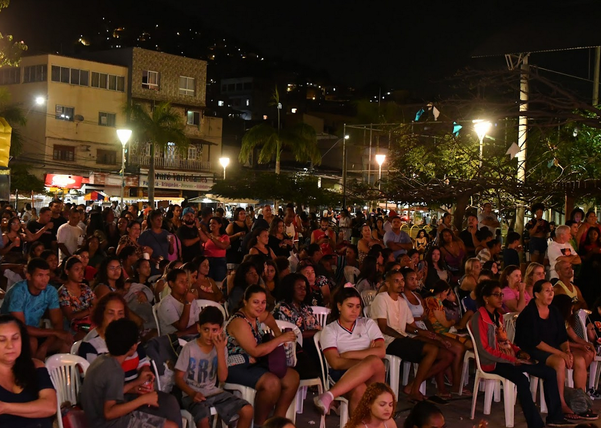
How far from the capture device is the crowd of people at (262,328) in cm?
510

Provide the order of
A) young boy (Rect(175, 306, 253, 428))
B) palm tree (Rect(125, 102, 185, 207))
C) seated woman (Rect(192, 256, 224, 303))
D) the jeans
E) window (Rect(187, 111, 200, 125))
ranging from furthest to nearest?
window (Rect(187, 111, 200, 125)), palm tree (Rect(125, 102, 185, 207)), seated woman (Rect(192, 256, 224, 303)), the jeans, young boy (Rect(175, 306, 253, 428))

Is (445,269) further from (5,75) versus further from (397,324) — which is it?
(5,75)

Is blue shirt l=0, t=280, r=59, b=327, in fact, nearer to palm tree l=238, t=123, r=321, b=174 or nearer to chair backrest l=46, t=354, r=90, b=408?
chair backrest l=46, t=354, r=90, b=408

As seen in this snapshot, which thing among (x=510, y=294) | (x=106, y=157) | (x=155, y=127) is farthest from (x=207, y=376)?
(x=106, y=157)

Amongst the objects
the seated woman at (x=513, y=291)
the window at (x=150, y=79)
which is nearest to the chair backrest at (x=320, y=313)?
the seated woman at (x=513, y=291)

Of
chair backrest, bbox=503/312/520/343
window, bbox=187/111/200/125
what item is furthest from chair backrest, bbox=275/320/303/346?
window, bbox=187/111/200/125

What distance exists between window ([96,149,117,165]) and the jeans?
4085cm

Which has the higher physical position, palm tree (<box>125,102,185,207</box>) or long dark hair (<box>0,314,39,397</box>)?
palm tree (<box>125,102,185,207</box>)

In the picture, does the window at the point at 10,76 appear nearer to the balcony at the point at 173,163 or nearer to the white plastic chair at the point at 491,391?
the balcony at the point at 173,163

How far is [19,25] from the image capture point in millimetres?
94625

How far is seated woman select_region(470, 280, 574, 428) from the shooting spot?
712cm

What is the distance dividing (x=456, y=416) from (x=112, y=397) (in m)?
3.92

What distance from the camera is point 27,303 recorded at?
683 cm

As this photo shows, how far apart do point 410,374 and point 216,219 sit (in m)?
4.23
